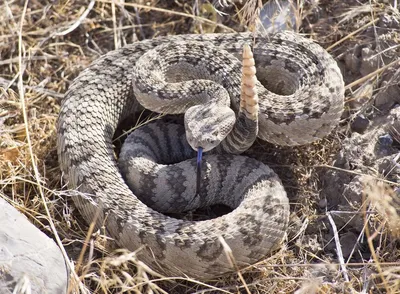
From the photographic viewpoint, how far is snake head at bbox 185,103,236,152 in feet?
15.2

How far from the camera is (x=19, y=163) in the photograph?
16.9 feet

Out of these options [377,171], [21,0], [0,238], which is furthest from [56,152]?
[377,171]

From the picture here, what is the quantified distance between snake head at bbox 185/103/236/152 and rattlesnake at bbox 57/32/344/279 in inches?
13.3

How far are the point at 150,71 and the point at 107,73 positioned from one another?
46 centimetres

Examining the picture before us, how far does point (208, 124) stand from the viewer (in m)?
4.70

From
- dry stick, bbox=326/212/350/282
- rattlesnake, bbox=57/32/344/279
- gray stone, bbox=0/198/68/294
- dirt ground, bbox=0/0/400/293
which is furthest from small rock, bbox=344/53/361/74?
gray stone, bbox=0/198/68/294

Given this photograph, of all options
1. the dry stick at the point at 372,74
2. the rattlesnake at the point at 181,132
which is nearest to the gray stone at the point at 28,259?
the rattlesnake at the point at 181,132

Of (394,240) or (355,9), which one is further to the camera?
(355,9)

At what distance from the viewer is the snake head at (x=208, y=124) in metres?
4.62

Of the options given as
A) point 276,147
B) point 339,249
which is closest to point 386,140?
point 276,147

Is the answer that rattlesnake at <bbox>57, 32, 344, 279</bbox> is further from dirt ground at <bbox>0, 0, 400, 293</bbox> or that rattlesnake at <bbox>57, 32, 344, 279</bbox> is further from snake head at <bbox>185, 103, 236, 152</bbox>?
snake head at <bbox>185, 103, 236, 152</bbox>

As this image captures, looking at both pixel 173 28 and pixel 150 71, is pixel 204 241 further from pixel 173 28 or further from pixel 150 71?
pixel 173 28

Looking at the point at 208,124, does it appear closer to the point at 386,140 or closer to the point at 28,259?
the point at 386,140

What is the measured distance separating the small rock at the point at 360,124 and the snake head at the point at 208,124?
1.16m
